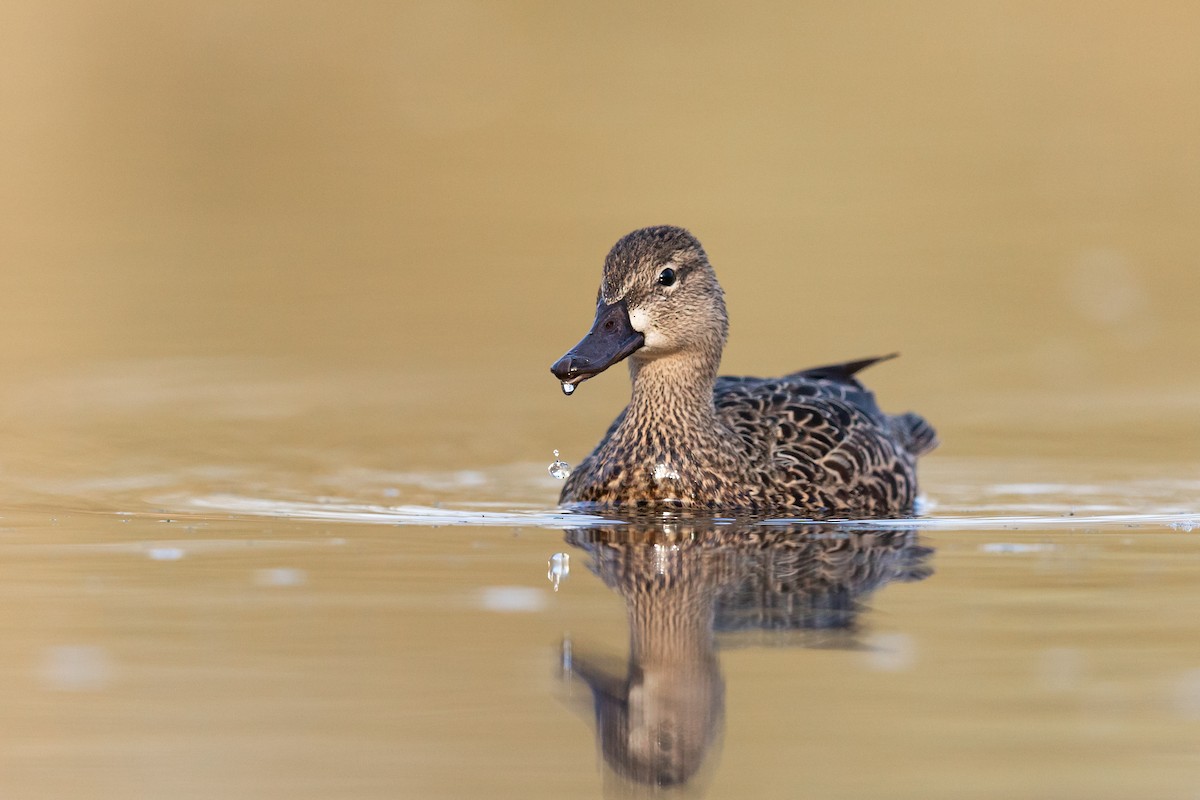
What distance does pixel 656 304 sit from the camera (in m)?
8.23

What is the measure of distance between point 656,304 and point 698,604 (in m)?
2.34

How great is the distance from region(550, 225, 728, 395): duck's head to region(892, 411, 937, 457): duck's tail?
141 centimetres

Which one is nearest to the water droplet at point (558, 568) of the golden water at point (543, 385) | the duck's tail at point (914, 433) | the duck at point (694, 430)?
the golden water at point (543, 385)

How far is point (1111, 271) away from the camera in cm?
1498

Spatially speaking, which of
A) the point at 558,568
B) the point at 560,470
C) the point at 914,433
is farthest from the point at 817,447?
the point at 558,568

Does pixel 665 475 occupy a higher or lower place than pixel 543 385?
lower

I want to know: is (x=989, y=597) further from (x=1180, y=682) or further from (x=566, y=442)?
(x=566, y=442)

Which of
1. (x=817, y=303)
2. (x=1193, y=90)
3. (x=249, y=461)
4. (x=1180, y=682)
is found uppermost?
(x=1193, y=90)

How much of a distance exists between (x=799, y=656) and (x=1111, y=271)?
33.4 ft

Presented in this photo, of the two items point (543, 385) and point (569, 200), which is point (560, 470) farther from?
point (569, 200)

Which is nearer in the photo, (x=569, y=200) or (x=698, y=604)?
(x=698, y=604)

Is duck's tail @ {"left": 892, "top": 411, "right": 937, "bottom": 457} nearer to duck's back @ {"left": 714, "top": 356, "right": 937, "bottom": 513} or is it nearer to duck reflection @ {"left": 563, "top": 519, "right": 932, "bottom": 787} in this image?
duck's back @ {"left": 714, "top": 356, "right": 937, "bottom": 513}

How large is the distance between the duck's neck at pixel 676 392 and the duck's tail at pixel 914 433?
4.76ft

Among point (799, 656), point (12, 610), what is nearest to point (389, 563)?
point (12, 610)
